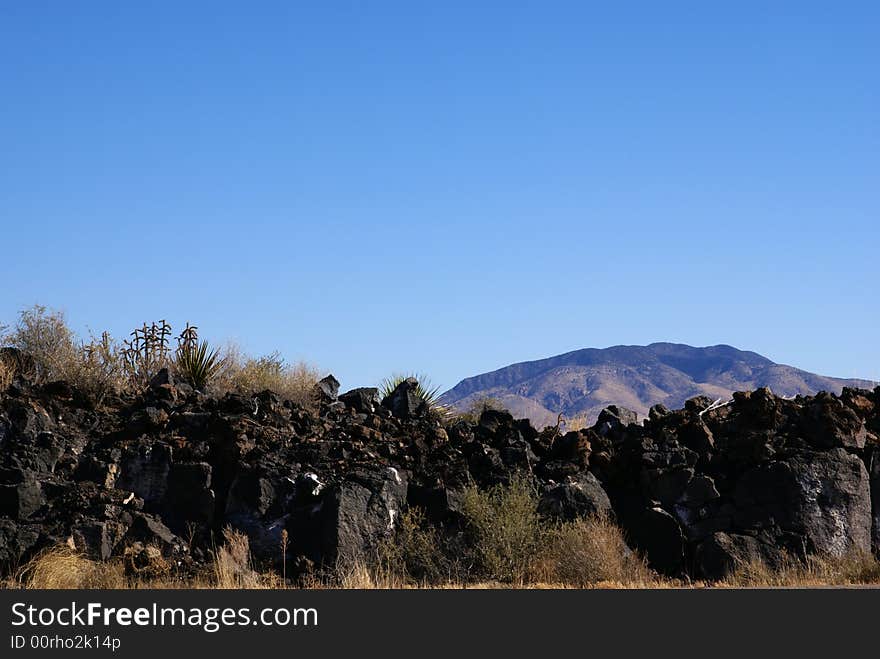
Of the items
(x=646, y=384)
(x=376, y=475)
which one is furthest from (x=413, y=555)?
(x=646, y=384)

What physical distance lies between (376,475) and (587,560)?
3942 millimetres

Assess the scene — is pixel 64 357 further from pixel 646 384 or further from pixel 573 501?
pixel 646 384

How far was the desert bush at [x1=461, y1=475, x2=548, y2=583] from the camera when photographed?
17.6 m

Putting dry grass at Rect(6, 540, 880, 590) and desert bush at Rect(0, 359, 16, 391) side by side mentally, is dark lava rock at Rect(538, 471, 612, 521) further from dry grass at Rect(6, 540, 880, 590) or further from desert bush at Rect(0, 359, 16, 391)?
desert bush at Rect(0, 359, 16, 391)

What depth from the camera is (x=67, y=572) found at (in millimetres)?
16609

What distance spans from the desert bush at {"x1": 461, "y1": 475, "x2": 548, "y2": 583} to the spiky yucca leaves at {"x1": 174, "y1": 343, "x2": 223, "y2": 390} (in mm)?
8103

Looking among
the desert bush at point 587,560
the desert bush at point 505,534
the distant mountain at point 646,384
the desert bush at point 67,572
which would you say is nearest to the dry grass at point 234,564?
the desert bush at point 67,572

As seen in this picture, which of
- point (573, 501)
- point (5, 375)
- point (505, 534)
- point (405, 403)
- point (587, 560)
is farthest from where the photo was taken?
point (405, 403)

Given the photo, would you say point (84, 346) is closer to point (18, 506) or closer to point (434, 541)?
point (18, 506)

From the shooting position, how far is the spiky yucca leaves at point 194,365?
79.0 feet

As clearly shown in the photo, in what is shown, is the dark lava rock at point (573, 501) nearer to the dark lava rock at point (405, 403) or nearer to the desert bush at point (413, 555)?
the desert bush at point (413, 555)

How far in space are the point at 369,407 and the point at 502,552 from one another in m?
6.30

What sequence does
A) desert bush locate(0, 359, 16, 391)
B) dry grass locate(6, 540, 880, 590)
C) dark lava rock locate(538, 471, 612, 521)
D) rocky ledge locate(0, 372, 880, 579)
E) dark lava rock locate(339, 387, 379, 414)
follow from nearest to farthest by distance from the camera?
dry grass locate(6, 540, 880, 590), rocky ledge locate(0, 372, 880, 579), dark lava rock locate(538, 471, 612, 521), desert bush locate(0, 359, 16, 391), dark lava rock locate(339, 387, 379, 414)

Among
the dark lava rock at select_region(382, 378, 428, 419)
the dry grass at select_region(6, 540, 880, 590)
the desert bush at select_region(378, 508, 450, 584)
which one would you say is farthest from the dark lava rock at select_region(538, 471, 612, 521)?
the dark lava rock at select_region(382, 378, 428, 419)
